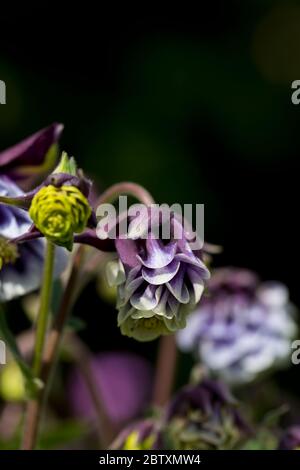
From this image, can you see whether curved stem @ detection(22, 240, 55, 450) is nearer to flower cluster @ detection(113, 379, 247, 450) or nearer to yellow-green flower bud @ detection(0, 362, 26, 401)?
flower cluster @ detection(113, 379, 247, 450)

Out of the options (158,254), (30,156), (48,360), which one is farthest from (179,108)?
(158,254)

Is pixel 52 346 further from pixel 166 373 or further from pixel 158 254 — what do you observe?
pixel 166 373

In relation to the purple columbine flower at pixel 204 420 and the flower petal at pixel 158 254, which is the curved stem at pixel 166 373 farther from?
the flower petal at pixel 158 254

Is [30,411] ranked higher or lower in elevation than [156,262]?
lower

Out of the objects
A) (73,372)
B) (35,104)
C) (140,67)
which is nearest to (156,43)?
(140,67)
